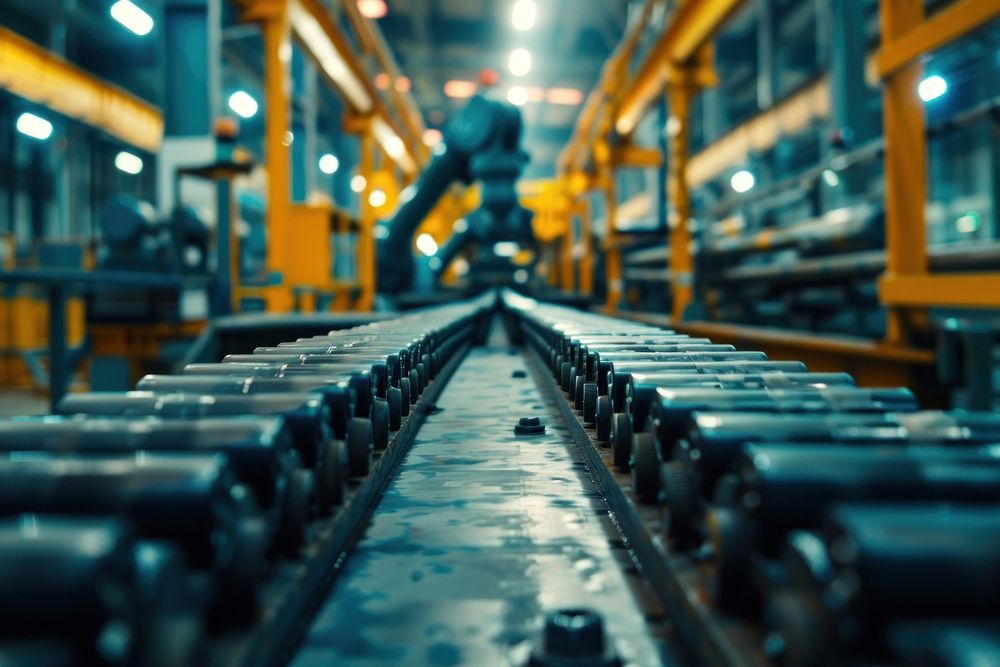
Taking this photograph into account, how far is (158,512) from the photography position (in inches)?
37.3

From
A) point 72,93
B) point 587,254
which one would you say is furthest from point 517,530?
point 72,93

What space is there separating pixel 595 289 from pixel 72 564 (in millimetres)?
12092

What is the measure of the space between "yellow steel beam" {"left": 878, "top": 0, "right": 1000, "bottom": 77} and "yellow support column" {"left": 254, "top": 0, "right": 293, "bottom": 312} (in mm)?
4933

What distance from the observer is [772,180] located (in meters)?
13.9

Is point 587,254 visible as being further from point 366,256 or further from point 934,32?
point 934,32

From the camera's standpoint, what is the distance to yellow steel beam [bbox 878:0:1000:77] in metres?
2.47

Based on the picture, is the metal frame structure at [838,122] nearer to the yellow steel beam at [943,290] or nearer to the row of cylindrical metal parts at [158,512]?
the yellow steel beam at [943,290]

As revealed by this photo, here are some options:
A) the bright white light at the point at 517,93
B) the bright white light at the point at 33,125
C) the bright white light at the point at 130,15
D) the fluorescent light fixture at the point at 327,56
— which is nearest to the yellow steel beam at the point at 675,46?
the fluorescent light fixture at the point at 327,56

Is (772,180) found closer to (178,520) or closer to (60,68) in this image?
(60,68)

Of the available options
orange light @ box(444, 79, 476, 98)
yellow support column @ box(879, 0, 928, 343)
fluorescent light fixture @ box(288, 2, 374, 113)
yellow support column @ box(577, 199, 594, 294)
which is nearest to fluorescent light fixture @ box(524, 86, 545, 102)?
orange light @ box(444, 79, 476, 98)

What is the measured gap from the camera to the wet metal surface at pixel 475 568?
1.13m

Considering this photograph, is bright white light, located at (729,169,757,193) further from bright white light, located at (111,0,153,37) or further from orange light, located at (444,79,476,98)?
orange light, located at (444,79,476,98)

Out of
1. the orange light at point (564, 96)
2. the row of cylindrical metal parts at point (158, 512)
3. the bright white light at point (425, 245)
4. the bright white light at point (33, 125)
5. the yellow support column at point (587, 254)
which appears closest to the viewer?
the row of cylindrical metal parts at point (158, 512)

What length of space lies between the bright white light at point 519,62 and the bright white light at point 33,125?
Result: 38.7 ft
